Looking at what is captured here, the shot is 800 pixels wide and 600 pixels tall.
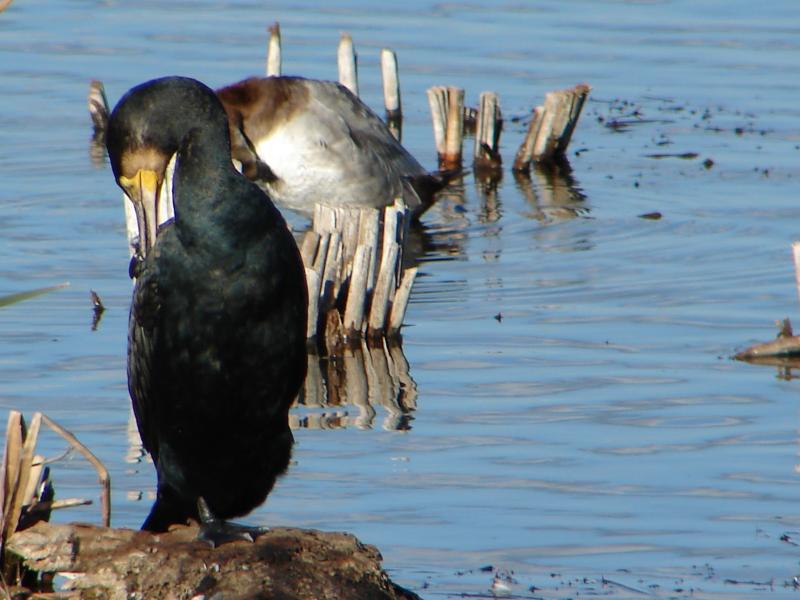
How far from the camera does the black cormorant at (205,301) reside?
480 centimetres

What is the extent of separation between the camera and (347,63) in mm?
12766

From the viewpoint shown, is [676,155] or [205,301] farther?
[676,155]

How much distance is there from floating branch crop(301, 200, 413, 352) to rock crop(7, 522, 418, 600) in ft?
10.2

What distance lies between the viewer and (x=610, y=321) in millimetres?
8570

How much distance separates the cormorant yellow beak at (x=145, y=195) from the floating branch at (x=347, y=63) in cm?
779

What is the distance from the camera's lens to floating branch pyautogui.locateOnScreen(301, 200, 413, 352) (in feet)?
26.0

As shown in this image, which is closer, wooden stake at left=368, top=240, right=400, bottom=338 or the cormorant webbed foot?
the cormorant webbed foot

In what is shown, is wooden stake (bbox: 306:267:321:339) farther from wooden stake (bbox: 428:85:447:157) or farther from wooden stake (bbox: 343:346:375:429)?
wooden stake (bbox: 428:85:447:157)

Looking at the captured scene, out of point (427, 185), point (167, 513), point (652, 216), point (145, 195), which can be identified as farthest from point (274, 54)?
point (145, 195)

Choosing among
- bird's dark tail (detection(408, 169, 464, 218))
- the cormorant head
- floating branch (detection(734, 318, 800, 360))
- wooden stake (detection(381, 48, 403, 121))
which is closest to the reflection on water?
floating branch (detection(734, 318, 800, 360))

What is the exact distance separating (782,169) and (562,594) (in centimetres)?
724

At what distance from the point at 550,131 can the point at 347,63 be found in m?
1.68

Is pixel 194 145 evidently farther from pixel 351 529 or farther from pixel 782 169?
pixel 782 169

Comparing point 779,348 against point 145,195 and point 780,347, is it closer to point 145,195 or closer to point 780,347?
point 780,347
